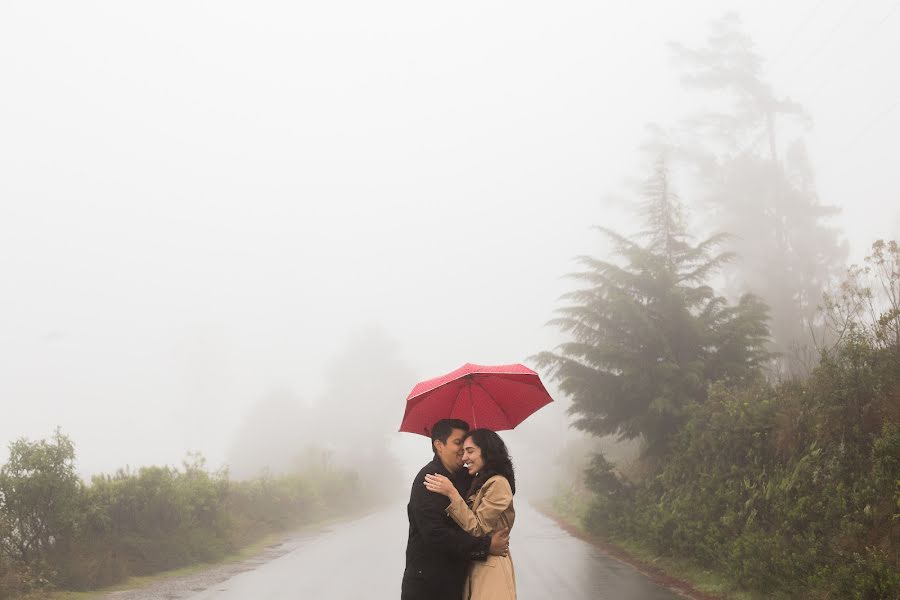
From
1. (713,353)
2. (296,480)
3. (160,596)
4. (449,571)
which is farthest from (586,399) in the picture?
(296,480)

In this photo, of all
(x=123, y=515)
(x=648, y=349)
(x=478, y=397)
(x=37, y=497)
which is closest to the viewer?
(x=478, y=397)

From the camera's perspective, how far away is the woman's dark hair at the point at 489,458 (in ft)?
13.7

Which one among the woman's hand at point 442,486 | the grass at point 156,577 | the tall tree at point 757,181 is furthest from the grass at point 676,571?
the tall tree at point 757,181

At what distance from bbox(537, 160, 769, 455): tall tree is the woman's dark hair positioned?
11.1 metres

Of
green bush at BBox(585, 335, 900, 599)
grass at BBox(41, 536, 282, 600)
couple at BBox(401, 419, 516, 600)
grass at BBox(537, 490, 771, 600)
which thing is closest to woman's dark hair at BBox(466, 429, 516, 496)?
couple at BBox(401, 419, 516, 600)

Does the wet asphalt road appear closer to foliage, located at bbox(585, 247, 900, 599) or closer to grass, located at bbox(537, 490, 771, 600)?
grass, located at bbox(537, 490, 771, 600)

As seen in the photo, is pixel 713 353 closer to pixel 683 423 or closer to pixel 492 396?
pixel 683 423

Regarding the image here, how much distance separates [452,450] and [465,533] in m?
0.58

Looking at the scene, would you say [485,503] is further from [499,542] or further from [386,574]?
[386,574]

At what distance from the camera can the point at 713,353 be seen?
52.6 ft

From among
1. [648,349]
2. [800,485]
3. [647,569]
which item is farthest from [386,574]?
[648,349]

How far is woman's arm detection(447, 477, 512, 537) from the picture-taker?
12.7 ft

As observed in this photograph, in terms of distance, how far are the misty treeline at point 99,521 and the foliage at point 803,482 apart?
1014 centimetres

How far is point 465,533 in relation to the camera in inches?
153
